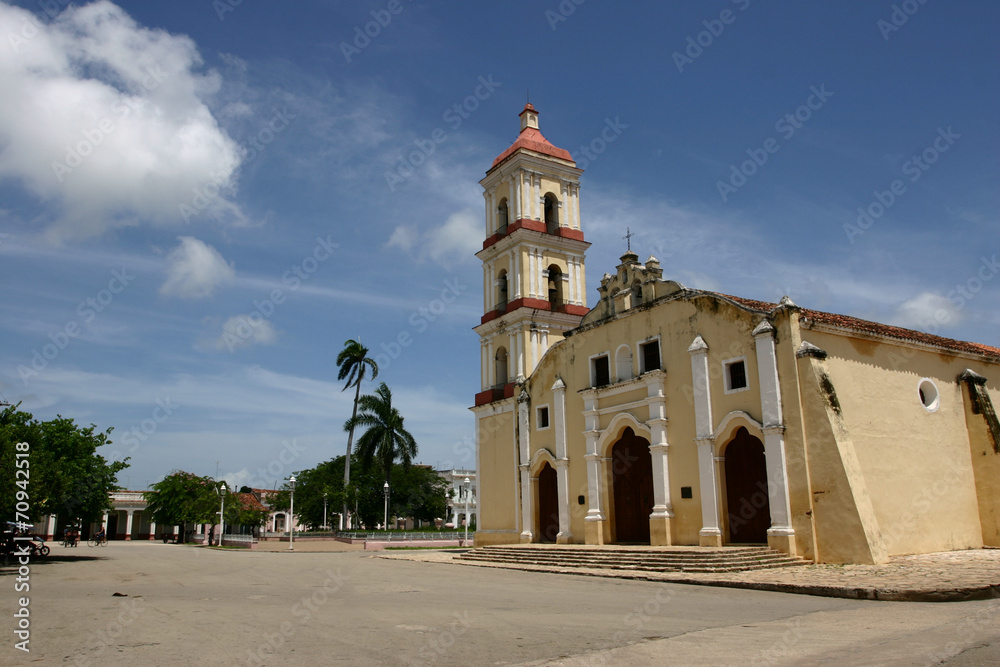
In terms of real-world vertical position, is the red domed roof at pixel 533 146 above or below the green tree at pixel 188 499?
above

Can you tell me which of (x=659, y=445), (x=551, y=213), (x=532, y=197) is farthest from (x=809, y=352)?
(x=551, y=213)

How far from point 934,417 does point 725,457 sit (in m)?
5.37

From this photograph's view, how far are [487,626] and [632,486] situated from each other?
14.3 m

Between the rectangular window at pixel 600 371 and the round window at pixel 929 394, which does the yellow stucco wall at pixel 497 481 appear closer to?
the rectangular window at pixel 600 371

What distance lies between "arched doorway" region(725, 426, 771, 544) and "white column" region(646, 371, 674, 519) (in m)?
1.56

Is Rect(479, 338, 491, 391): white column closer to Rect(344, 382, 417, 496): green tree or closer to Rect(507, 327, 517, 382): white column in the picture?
Rect(507, 327, 517, 382): white column

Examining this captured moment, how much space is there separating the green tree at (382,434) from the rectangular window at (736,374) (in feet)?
98.5

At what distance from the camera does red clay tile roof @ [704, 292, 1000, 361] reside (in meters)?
17.5

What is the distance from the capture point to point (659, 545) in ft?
62.0

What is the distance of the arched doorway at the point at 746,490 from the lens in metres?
18.3

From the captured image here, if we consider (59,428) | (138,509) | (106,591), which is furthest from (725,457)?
(138,509)

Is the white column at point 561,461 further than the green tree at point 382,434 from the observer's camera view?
No

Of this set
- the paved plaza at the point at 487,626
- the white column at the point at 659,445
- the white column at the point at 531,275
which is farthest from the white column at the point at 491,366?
the paved plaza at the point at 487,626

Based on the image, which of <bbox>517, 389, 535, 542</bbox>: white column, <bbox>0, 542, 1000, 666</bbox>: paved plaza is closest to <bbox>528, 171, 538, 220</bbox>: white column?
<bbox>517, 389, 535, 542</bbox>: white column
